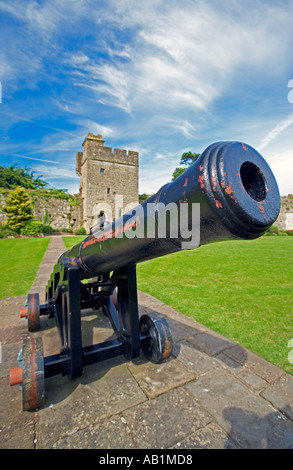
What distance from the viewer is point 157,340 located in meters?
2.43

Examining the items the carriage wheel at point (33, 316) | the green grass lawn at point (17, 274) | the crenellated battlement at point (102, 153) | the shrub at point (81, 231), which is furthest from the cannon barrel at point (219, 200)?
the crenellated battlement at point (102, 153)

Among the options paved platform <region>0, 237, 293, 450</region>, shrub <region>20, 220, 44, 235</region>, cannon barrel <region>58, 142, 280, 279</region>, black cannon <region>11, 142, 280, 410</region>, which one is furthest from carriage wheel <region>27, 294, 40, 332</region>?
shrub <region>20, 220, 44, 235</region>

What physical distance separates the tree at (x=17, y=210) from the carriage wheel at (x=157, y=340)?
23.4 metres

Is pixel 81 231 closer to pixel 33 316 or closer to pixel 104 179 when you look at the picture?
pixel 104 179

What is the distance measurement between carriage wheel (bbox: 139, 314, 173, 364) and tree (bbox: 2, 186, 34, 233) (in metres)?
23.4

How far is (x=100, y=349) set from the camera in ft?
7.63

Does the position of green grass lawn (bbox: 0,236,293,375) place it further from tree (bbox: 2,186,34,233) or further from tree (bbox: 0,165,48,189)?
tree (bbox: 0,165,48,189)

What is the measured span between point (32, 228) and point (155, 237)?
24372 millimetres

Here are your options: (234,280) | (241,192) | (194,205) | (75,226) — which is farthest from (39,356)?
(75,226)

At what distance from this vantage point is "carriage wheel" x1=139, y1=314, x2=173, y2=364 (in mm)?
2385

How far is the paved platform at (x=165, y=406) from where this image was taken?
5.21 feet

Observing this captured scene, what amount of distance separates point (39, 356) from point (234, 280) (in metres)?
5.35

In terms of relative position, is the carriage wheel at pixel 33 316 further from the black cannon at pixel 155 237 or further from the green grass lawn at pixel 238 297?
the green grass lawn at pixel 238 297
